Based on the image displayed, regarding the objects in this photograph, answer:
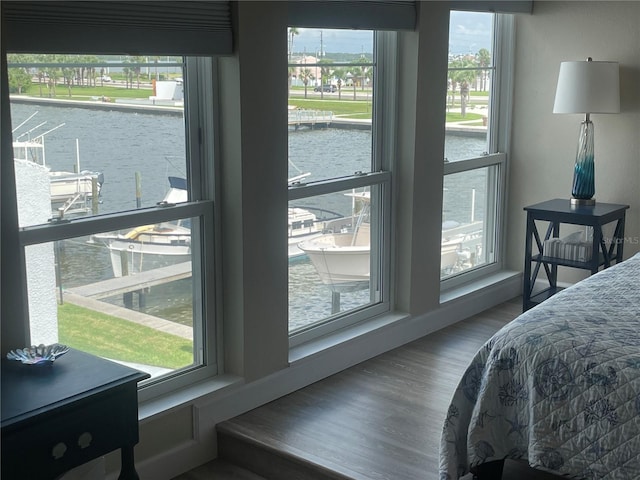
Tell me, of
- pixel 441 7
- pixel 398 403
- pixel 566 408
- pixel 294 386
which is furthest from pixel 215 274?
pixel 441 7

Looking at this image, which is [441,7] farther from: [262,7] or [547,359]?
[547,359]

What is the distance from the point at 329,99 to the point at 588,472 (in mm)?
2111

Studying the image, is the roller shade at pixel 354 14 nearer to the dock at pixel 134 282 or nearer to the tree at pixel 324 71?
the tree at pixel 324 71

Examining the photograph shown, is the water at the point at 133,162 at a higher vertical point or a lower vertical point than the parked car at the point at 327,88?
lower

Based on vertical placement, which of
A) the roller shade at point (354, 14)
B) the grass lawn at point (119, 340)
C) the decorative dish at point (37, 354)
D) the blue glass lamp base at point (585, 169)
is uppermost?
the roller shade at point (354, 14)

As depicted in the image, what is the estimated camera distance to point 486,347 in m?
2.91

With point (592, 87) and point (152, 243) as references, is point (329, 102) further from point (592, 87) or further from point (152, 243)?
point (592, 87)

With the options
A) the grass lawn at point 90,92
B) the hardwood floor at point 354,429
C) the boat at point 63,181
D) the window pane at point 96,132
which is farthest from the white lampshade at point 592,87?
the boat at point 63,181

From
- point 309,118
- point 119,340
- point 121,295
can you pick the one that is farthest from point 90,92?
point 309,118

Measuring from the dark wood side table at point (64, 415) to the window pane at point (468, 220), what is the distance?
9.03 feet

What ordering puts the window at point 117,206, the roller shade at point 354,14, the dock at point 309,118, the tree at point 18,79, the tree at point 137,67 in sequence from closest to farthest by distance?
the tree at point 18,79 < the window at point 117,206 < the tree at point 137,67 < the roller shade at point 354,14 < the dock at point 309,118

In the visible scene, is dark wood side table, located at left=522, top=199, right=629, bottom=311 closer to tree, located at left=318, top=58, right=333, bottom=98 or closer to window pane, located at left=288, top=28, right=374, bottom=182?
window pane, located at left=288, top=28, right=374, bottom=182

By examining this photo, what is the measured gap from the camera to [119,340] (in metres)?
3.15

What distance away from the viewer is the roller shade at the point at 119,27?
2574 mm
